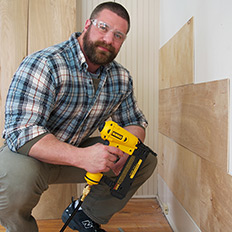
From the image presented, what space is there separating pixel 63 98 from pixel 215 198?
36.0 inches

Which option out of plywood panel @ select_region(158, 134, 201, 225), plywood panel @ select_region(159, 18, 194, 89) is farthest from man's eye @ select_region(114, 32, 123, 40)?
plywood panel @ select_region(158, 134, 201, 225)

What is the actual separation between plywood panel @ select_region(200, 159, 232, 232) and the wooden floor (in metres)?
0.62

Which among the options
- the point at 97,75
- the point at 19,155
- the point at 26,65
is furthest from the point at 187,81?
the point at 19,155

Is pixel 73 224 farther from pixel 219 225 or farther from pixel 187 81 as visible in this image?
pixel 187 81

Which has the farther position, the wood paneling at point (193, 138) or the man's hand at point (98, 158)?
the man's hand at point (98, 158)

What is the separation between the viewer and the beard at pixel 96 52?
5.24 feet

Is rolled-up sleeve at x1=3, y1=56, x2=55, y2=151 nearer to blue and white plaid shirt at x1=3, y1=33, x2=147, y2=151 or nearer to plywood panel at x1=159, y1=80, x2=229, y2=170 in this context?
blue and white plaid shirt at x1=3, y1=33, x2=147, y2=151

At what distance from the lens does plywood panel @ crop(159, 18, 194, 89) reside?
1.62 meters

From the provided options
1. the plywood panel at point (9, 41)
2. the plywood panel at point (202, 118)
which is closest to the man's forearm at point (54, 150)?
the plywood panel at point (202, 118)

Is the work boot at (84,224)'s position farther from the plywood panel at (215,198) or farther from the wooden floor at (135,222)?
the plywood panel at (215,198)

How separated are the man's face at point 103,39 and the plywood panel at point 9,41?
0.80 meters

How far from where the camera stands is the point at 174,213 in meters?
1.93

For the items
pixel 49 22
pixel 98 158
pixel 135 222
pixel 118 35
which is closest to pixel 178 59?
pixel 118 35

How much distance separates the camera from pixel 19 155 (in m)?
1.37
